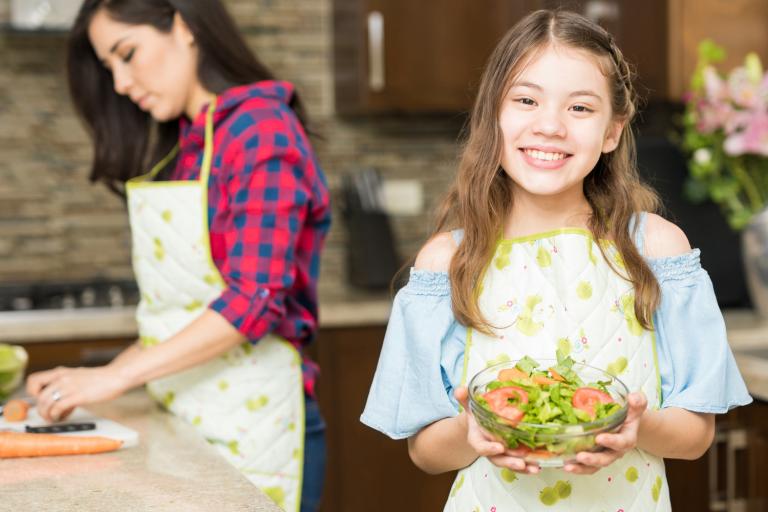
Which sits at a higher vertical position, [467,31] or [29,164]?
[467,31]

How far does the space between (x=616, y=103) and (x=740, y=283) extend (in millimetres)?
1638

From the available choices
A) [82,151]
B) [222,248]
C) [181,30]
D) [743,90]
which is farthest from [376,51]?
[222,248]

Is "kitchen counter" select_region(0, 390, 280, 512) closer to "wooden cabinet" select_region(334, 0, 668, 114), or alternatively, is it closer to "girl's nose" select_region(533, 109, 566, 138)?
"girl's nose" select_region(533, 109, 566, 138)

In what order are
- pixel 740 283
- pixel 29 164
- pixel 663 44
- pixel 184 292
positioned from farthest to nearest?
pixel 29 164
pixel 663 44
pixel 740 283
pixel 184 292

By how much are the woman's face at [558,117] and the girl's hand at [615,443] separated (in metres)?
0.28

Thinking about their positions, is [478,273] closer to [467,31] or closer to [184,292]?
[184,292]

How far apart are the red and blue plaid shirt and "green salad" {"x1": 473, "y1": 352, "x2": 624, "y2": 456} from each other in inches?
23.1

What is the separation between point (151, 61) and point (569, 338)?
0.88m

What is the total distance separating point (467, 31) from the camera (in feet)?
9.92

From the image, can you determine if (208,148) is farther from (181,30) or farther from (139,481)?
(139,481)

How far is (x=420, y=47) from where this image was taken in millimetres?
3008

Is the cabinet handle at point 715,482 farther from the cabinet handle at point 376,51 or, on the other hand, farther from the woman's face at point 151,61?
the cabinet handle at point 376,51

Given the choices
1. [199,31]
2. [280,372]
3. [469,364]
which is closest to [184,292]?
[280,372]

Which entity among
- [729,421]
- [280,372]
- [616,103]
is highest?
[616,103]
